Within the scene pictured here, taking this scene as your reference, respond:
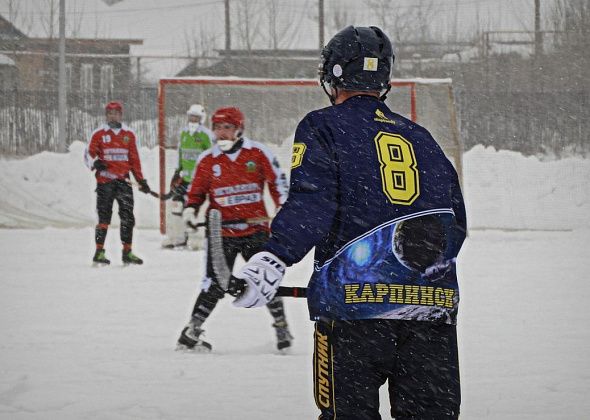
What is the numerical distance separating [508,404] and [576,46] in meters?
18.3

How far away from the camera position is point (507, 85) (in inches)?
918

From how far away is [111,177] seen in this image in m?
11.5

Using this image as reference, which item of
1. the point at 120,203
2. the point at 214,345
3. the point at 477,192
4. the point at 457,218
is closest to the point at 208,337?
the point at 214,345

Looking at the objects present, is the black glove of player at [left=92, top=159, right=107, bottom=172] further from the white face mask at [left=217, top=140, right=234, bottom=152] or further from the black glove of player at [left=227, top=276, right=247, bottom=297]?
the black glove of player at [left=227, top=276, right=247, bottom=297]

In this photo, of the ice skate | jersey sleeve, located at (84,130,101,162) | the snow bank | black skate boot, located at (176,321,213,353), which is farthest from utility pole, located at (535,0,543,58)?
black skate boot, located at (176,321,213,353)

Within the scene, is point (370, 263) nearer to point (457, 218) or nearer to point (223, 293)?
point (457, 218)

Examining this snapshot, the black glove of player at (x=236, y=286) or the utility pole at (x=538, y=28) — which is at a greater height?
the utility pole at (x=538, y=28)

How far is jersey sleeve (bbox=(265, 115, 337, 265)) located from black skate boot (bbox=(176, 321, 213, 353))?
3.84 meters

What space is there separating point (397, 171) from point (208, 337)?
4.60 meters

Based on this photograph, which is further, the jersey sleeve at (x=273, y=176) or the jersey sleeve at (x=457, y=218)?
the jersey sleeve at (x=273, y=176)

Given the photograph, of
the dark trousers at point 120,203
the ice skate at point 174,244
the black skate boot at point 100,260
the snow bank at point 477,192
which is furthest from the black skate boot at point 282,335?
the snow bank at point 477,192

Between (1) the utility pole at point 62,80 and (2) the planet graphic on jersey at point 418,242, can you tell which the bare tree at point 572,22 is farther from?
(2) the planet graphic on jersey at point 418,242

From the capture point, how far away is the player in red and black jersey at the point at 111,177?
11.4 metres

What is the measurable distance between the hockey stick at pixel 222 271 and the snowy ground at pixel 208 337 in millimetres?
797
